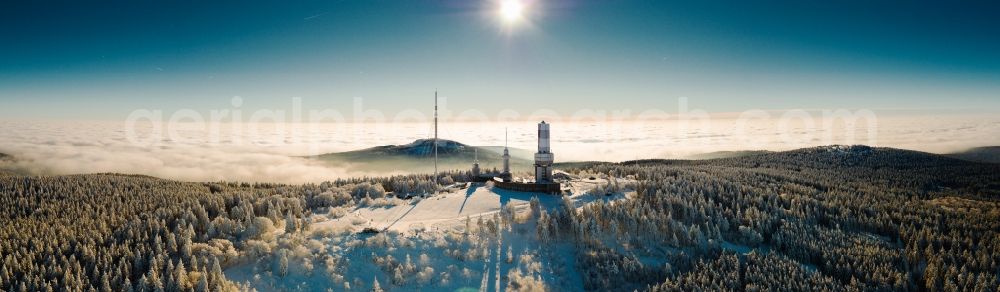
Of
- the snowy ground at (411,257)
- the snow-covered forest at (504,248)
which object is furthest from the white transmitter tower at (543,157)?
the snowy ground at (411,257)

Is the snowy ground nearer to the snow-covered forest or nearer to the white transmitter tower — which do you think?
the snow-covered forest

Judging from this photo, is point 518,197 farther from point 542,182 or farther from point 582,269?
point 582,269

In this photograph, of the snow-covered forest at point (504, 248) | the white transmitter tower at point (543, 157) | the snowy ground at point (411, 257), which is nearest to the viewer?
the snow-covered forest at point (504, 248)

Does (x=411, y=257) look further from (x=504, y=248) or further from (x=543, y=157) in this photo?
(x=543, y=157)

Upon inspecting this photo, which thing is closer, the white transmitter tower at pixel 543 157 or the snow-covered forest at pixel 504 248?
the snow-covered forest at pixel 504 248

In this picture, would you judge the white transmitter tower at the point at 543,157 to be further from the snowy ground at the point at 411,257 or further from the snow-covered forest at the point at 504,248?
the snowy ground at the point at 411,257

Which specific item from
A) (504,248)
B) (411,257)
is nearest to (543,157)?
(504,248)

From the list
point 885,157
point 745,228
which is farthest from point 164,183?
point 885,157
